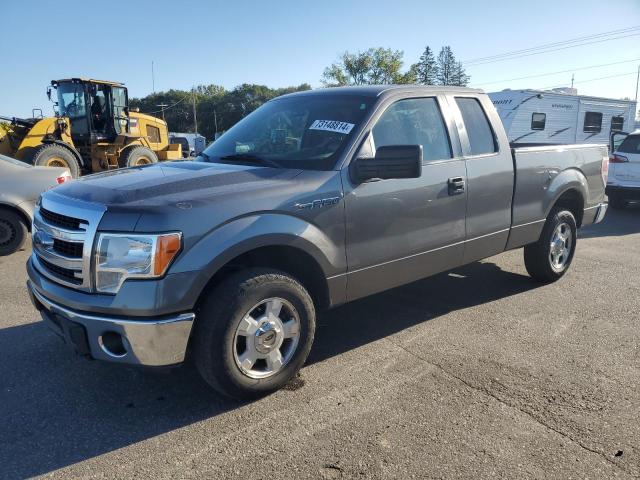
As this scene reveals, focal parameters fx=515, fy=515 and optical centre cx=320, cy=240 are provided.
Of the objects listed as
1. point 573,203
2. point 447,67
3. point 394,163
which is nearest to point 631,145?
point 573,203

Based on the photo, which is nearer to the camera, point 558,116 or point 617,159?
point 617,159

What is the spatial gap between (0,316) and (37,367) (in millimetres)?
1381

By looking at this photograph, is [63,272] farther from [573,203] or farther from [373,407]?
[573,203]

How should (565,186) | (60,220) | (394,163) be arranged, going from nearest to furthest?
1. (60,220)
2. (394,163)
3. (565,186)

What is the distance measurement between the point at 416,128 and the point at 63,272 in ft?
8.96

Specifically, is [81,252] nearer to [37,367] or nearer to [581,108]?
[37,367]

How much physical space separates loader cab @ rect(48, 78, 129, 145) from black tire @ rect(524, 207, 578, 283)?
13.1 metres

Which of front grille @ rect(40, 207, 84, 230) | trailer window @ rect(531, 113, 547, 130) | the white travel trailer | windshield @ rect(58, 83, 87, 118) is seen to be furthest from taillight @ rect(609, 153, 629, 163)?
windshield @ rect(58, 83, 87, 118)

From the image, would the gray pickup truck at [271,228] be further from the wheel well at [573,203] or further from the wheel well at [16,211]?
the wheel well at [16,211]

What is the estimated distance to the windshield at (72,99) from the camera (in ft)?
48.3

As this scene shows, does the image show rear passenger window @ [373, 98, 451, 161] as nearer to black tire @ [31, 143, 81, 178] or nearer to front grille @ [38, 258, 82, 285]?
front grille @ [38, 258, 82, 285]

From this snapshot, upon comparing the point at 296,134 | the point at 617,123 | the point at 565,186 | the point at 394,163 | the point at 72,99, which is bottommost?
the point at 565,186

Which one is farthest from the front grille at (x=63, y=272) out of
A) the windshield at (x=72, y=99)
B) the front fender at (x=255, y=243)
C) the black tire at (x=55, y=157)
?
the windshield at (x=72, y=99)

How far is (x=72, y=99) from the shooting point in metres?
14.8
